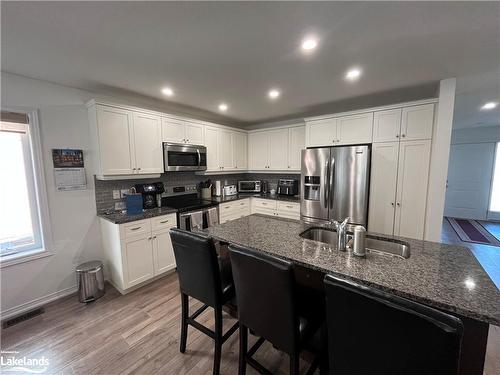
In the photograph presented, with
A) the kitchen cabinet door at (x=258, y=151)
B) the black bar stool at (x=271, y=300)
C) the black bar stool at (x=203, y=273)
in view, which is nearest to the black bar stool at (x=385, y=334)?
the black bar stool at (x=271, y=300)

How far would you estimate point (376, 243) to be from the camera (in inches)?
69.6

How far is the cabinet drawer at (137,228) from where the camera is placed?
254 centimetres

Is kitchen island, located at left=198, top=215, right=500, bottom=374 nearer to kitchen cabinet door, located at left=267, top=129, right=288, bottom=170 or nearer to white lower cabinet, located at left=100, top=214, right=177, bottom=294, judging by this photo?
white lower cabinet, located at left=100, top=214, right=177, bottom=294

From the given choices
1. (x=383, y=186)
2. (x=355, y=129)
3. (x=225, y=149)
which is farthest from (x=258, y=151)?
(x=383, y=186)

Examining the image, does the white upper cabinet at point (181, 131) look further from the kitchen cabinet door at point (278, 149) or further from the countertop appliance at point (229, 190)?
the kitchen cabinet door at point (278, 149)

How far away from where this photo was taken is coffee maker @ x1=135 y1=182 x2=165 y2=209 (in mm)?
3072

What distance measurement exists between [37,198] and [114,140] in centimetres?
105

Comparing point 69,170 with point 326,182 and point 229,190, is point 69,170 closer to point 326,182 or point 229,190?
point 229,190

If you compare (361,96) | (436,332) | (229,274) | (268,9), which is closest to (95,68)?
(268,9)

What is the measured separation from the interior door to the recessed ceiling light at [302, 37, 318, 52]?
647 centimetres

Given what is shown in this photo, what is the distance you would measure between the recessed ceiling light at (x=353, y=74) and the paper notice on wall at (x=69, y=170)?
3324 millimetres

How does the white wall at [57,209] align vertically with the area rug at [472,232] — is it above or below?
above

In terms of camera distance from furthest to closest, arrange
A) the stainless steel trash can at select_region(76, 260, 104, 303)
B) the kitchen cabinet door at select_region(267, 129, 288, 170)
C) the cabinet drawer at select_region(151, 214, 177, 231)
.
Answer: the kitchen cabinet door at select_region(267, 129, 288, 170)
the cabinet drawer at select_region(151, 214, 177, 231)
the stainless steel trash can at select_region(76, 260, 104, 303)

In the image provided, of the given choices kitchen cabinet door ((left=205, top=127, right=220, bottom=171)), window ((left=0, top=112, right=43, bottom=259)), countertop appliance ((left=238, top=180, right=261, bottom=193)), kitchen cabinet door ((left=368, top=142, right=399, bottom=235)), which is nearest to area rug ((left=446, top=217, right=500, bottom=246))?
kitchen cabinet door ((left=368, top=142, right=399, bottom=235))
